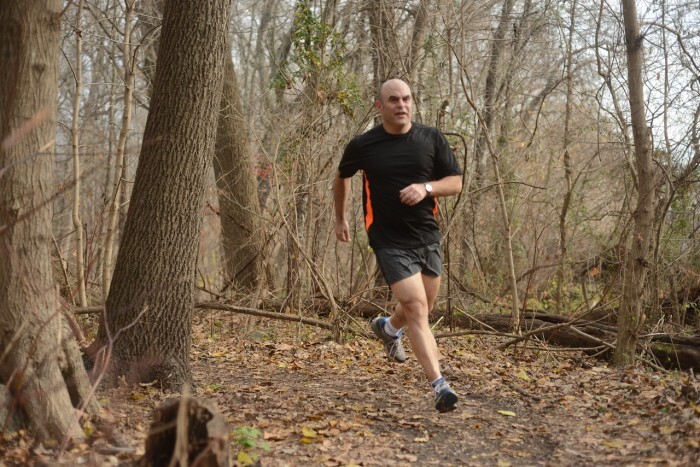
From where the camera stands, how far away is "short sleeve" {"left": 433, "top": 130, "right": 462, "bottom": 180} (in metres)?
5.51

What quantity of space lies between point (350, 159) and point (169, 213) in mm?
1486

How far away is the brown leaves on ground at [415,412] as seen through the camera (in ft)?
14.3

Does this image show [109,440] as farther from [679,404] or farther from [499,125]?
[499,125]

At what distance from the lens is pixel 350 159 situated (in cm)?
562

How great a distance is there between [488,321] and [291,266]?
2.74 metres

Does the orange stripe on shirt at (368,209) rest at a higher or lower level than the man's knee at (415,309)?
higher

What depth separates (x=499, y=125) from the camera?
53.7ft

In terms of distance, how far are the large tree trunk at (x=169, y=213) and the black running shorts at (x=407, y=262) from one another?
5.19 feet

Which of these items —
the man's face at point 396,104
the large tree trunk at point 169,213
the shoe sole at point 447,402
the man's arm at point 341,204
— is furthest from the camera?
the man's arm at point 341,204

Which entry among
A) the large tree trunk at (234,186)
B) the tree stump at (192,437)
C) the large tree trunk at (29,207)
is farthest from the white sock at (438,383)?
the large tree trunk at (234,186)

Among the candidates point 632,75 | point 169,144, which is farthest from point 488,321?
point 169,144

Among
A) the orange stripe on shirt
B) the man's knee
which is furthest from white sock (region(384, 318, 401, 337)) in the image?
the orange stripe on shirt

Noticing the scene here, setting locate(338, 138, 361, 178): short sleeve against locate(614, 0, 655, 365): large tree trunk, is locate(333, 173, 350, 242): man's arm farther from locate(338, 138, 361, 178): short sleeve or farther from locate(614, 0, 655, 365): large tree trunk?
locate(614, 0, 655, 365): large tree trunk

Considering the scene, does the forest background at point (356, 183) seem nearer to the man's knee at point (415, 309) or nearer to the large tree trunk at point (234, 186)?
the large tree trunk at point (234, 186)
